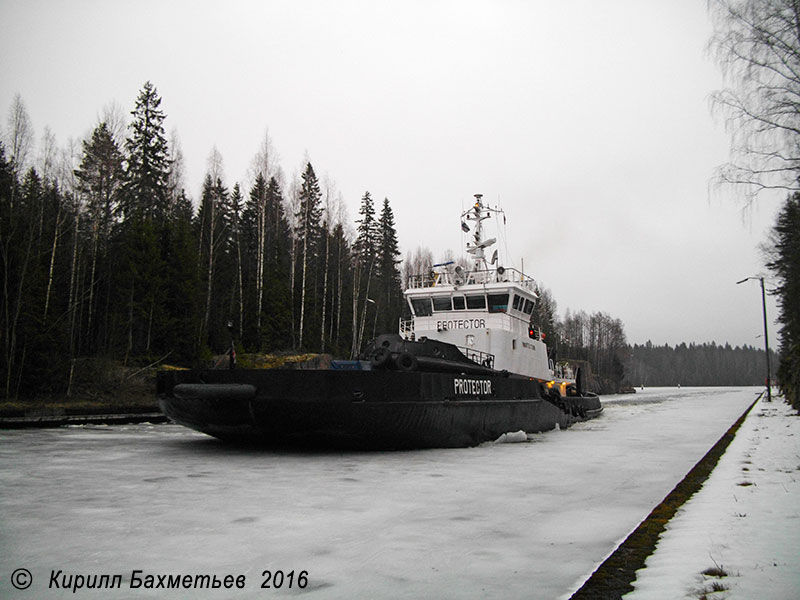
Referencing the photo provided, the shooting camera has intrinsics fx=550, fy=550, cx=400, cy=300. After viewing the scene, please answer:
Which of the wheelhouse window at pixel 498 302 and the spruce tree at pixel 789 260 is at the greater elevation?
the spruce tree at pixel 789 260

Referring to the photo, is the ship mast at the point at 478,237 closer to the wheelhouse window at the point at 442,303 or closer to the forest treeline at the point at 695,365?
the wheelhouse window at the point at 442,303

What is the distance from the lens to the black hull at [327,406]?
793 cm

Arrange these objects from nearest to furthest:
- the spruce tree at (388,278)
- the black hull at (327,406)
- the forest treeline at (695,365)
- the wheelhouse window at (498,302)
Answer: the black hull at (327,406) → the wheelhouse window at (498,302) → the spruce tree at (388,278) → the forest treeline at (695,365)

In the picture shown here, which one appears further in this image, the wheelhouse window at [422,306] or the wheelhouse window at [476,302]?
the wheelhouse window at [422,306]

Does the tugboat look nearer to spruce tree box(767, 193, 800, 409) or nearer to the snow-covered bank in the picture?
the snow-covered bank

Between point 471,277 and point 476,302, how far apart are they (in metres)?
1.12

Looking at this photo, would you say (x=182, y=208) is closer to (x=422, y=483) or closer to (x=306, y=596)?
(x=422, y=483)

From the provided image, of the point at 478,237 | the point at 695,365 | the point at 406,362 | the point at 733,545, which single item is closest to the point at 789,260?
the point at 478,237

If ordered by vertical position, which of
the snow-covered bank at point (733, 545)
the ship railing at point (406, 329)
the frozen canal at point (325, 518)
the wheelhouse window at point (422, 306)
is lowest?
the frozen canal at point (325, 518)

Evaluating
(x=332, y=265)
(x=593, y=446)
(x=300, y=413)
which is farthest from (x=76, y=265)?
(x=593, y=446)

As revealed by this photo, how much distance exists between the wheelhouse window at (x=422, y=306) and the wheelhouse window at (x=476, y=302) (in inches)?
39.9

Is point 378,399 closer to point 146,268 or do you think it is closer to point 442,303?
point 442,303

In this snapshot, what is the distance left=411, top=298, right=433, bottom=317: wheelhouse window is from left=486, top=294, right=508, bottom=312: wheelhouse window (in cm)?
150

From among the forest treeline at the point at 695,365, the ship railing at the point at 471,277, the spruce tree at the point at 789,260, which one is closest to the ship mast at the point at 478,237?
the ship railing at the point at 471,277
